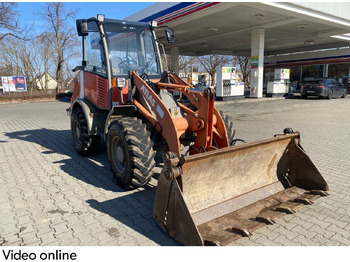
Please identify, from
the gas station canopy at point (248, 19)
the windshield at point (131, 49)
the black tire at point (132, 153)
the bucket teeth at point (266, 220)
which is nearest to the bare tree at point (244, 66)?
the gas station canopy at point (248, 19)

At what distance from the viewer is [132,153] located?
3.87 metres

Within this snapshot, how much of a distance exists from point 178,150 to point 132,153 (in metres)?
0.66

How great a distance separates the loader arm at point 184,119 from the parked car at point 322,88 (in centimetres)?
1900

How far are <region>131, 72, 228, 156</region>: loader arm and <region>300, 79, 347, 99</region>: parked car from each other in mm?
19001

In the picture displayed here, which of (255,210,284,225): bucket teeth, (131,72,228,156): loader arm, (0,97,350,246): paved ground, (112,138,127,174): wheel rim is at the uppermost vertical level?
(131,72,228,156): loader arm

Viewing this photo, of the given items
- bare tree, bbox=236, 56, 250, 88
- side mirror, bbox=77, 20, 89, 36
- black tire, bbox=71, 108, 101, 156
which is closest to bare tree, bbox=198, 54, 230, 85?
bare tree, bbox=236, 56, 250, 88

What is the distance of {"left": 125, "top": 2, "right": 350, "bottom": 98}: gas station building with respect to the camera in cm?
1531

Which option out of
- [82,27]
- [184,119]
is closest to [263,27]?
[82,27]

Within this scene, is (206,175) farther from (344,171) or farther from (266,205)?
(344,171)

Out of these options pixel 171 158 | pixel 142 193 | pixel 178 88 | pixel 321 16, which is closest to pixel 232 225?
pixel 171 158

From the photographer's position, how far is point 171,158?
3031 mm

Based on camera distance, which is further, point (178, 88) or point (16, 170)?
point (16, 170)

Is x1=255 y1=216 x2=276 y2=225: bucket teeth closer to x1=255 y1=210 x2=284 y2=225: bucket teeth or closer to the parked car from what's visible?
x1=255 y1=210 x2=284 y2=225: bucket teeth

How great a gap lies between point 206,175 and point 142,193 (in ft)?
4.16
